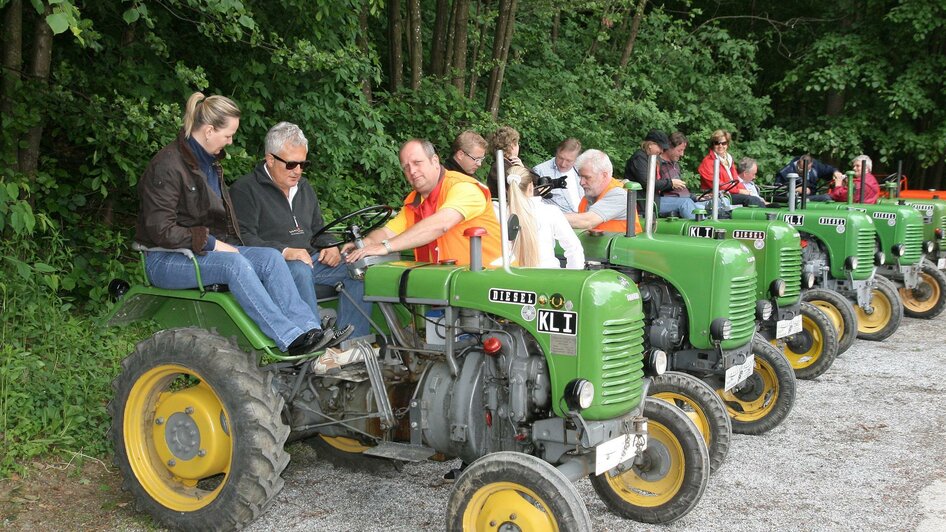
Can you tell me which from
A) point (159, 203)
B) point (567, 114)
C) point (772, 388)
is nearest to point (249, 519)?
point (159, 203)

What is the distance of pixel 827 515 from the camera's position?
3996mm

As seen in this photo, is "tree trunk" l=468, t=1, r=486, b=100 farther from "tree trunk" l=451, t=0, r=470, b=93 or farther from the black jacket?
the black jacket

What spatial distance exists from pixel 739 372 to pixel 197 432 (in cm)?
287

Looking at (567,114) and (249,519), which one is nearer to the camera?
(249,519)

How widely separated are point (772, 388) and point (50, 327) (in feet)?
14.0

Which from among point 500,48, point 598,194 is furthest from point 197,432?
point 500,48

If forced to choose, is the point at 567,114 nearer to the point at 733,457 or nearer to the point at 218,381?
the point at 733,457

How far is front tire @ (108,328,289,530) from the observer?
353 cm

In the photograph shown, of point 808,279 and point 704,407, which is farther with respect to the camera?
point 808,279

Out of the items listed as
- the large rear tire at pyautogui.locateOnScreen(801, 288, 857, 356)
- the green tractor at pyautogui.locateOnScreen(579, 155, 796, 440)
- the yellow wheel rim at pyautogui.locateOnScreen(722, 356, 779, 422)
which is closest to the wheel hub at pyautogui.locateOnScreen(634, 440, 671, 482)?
the green tractor at pyautogui.locateOnScreen(579, 155, 796, 440)

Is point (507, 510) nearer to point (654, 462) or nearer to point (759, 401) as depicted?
point (654, 462)

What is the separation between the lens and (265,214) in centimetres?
443

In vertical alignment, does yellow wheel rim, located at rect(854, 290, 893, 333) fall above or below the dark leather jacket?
below

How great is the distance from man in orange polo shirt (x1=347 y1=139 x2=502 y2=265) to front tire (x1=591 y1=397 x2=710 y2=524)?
1002 mm
